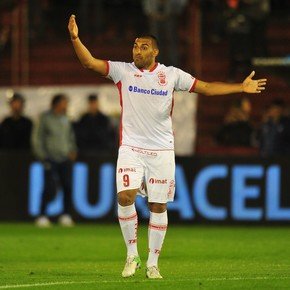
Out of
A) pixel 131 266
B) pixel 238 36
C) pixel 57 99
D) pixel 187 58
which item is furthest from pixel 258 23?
pixel 131 266

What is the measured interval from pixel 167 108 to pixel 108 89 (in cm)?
1037

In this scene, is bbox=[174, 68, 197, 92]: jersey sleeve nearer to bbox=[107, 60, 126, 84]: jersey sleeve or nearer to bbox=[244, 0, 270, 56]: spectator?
bbox=[107, 60, 126, 84]: jersey sleeve

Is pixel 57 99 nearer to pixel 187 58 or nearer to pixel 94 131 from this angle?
pixel 94 131

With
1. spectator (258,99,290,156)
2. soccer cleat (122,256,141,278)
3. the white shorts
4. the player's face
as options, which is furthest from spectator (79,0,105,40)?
soccer cleat (122,256,141,278)

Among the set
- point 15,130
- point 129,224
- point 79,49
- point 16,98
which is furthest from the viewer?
point 15,130

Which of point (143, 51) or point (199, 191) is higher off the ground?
point (143, 51)

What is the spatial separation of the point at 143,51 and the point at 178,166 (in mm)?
8895

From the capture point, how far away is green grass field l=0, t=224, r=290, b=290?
10.5 metres

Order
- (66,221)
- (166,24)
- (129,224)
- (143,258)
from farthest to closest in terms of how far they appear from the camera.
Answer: (166,24) < (66,221) < (143,258) < (129,224)

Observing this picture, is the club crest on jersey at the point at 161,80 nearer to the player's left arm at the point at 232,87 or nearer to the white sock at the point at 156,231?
the player's left arm at the point at 232,87

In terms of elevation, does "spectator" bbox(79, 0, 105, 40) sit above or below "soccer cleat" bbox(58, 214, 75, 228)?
above

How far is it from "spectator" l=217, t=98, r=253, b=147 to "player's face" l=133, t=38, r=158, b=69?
903 cm

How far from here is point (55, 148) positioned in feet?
65.4

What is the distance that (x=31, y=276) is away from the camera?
11391 millimetres
